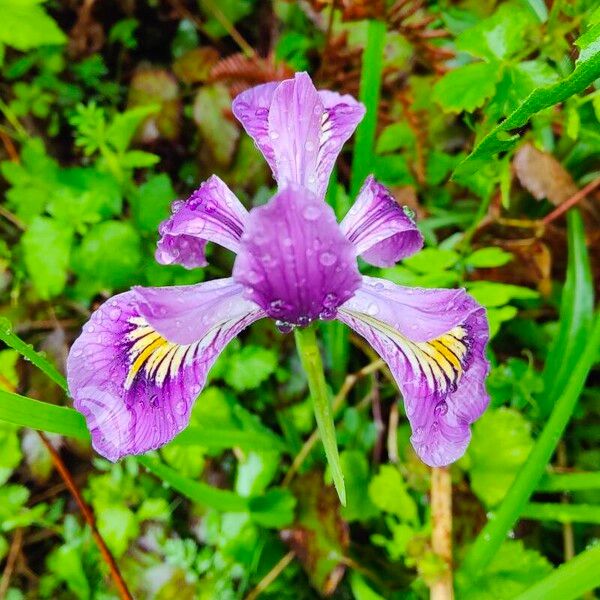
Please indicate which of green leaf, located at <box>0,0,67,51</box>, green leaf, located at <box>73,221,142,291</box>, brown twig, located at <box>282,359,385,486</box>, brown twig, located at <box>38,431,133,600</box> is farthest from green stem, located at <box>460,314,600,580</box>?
green leaf, located at <box>0,0,67,51</box>

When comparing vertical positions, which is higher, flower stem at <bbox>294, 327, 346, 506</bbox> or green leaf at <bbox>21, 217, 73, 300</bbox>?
flower stem at <bbox>294, 327, 346, 506</bbox>

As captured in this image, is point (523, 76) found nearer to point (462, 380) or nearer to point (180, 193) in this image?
point (462, 380)

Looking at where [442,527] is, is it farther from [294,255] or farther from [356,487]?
[294,255]

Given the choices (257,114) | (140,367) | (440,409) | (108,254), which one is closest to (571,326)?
(440,409)

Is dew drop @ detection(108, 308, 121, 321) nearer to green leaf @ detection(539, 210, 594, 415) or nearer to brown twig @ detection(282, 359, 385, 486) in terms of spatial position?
brown twig @ detection(282, 359, 385, 486)

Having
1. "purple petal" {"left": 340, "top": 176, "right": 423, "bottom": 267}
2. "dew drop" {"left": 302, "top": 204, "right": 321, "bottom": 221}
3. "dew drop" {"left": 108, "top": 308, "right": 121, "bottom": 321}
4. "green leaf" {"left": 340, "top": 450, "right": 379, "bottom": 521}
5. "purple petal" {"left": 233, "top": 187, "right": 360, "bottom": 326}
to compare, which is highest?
"dew drop" {"left": 302, "top": 204, "right": 321, "bottom": 221}

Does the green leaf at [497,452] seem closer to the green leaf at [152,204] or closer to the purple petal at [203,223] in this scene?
the purple petal at [203,223]

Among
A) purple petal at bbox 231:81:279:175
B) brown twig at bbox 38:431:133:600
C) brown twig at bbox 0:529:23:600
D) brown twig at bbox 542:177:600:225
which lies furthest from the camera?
brown twig at bbox 0:529:23:600

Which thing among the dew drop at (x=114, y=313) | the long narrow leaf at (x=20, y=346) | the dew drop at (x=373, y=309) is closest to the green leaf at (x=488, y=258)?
the dew drop at (x=373, y=309)

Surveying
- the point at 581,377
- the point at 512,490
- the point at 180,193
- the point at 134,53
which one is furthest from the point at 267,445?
the point at 134,53
